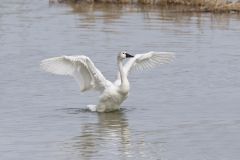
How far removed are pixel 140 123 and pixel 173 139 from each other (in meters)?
1.51

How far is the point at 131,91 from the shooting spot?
56.7ft

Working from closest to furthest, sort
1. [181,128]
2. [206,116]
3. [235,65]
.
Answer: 1. [181,128]
2. [206,116]
3. [235,65]

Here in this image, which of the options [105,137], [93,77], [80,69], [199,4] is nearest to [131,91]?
[93,77]

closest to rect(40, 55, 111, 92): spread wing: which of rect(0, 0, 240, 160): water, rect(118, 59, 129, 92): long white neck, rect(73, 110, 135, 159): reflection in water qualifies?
rect(118, 59, 129, 92): long white neck

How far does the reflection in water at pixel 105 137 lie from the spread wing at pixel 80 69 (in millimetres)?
555

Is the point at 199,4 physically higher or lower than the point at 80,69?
lower

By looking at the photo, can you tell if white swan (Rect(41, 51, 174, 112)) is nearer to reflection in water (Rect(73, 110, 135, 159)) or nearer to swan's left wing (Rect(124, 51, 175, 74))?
reflection in water (Rect(73, 110, 135, 159))

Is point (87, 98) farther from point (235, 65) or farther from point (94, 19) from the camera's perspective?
point (94, 19)

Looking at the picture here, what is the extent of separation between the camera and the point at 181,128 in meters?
14.2

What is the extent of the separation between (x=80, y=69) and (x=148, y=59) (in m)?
1.53

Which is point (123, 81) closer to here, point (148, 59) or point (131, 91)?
point (148, 59)

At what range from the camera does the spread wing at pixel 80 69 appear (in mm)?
15562

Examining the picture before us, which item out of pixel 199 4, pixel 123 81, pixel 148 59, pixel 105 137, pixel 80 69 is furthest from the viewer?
pixel 199 4

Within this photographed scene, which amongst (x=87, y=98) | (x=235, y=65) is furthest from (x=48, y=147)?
(x=235, y=65)
